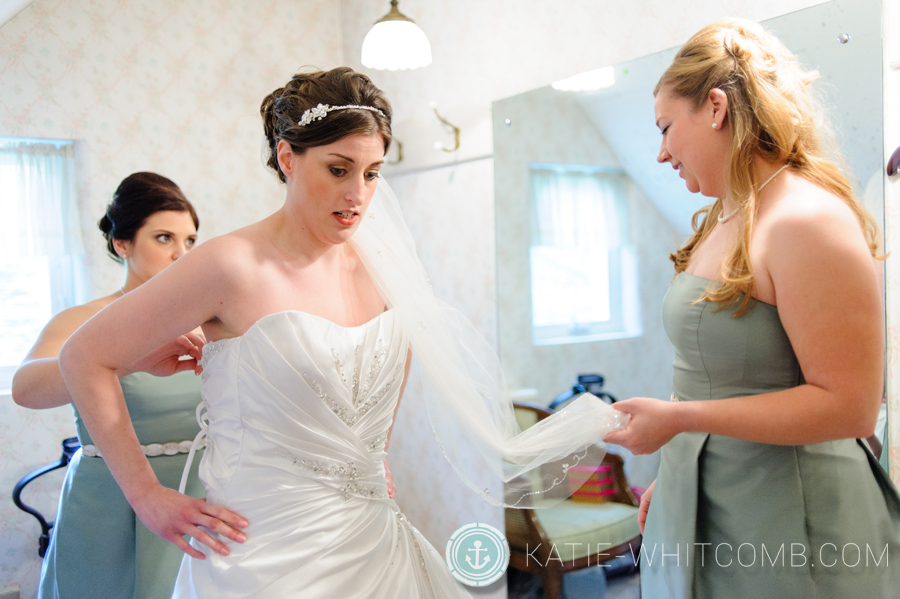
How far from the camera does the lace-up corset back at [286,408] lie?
1.15 m

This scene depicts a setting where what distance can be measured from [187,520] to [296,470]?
202 mm

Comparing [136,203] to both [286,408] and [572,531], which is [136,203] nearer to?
[286,408]

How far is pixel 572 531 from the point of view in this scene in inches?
87.4

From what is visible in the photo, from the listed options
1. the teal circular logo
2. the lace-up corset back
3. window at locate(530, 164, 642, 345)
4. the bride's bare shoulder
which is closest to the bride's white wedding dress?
the lace-up corset back

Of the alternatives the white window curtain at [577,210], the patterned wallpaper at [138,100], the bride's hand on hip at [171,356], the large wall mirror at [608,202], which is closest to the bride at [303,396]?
the bride's hand on hip at [171,356]

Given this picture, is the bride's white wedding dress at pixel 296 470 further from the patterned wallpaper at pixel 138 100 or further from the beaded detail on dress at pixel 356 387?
the patterned wallpaper at pixel 138 100

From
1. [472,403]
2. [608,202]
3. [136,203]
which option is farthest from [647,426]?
[136,203]

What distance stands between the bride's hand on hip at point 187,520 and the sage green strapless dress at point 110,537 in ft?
2.11

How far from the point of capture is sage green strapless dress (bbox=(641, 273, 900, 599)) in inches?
41.4

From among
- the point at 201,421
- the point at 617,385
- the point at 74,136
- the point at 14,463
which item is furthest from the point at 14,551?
the point at 617,385

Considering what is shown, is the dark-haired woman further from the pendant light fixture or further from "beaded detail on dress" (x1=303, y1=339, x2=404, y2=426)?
the pendant light fixture

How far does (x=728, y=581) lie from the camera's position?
1.13 m

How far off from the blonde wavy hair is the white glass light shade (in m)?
1.53

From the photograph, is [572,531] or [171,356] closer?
[171,356]
